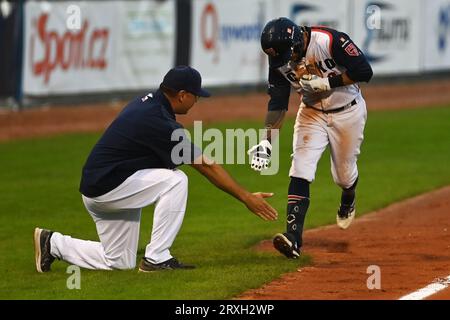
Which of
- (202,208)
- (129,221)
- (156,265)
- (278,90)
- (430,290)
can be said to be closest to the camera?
(430,290)

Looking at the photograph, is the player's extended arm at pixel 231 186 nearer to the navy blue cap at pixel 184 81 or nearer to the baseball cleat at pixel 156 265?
the navy blue cap at pixel 184 81

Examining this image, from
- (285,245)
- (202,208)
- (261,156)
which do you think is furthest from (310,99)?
(202,208)

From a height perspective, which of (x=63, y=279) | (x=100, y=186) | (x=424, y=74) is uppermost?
(x=100, y=186)

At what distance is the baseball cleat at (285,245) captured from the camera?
28.3ft

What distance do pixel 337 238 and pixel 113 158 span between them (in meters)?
2.79

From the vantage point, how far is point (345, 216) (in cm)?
1024

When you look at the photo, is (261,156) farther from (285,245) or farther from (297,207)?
(285,245)

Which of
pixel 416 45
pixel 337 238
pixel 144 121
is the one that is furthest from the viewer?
pixel 416 45

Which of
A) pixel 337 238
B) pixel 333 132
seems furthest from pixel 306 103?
pixel 337 238

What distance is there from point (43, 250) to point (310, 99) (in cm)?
257

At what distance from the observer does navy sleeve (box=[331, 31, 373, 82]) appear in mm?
8914

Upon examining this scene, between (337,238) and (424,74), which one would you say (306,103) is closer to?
(337,238)

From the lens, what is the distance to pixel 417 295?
740 cm
